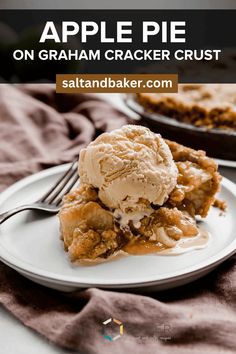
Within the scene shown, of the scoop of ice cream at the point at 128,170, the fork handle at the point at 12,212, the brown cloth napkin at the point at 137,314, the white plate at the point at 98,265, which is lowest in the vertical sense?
the brown cloth napkin at the point at 137,314

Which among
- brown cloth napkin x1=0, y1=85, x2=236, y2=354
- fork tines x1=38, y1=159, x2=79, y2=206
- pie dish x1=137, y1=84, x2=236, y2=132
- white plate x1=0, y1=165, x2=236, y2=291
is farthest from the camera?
pie dish x1=137, y1=84, x2=236, y2=132

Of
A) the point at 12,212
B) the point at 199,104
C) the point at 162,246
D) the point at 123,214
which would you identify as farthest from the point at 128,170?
the point at 199,104

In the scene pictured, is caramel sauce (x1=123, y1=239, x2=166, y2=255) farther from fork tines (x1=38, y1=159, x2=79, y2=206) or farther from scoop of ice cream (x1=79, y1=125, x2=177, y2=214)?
fork tines (x1=38, y1=159, x2=79, y2=206)

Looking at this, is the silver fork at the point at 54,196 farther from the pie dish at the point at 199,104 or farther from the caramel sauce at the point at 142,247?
the pie dish at the point at 199,104

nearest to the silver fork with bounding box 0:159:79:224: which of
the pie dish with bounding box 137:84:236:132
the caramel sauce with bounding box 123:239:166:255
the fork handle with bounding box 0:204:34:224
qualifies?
the fork handle with bounding box 0:204:34:224

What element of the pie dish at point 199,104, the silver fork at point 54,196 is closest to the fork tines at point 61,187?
the silver fork at point 54,196

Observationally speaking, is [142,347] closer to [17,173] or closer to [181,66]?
[17,173]
